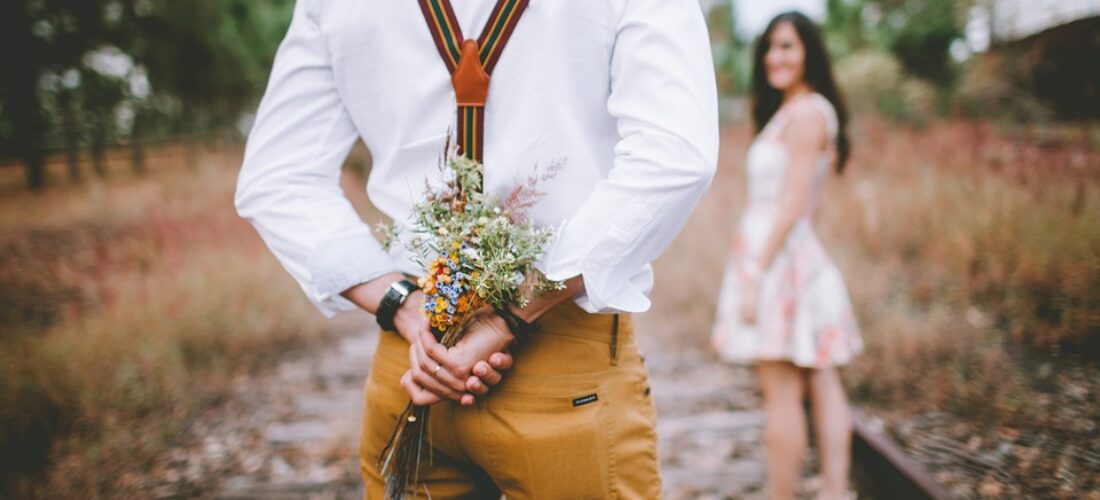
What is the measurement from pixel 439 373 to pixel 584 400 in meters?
0.29

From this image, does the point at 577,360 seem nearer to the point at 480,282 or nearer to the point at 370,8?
the point at 480,282

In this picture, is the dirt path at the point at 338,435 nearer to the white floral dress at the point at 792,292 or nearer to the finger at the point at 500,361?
the white floral dress at the point at 792,292

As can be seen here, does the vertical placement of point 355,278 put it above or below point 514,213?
below

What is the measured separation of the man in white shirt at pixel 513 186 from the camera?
1.12 metres

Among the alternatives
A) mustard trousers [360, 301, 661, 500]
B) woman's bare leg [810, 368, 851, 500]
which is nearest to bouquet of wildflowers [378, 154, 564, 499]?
mustard trousers [360, 301, 661, 500]

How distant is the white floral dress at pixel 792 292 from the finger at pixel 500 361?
210 cm

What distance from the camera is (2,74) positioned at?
5.57 meters

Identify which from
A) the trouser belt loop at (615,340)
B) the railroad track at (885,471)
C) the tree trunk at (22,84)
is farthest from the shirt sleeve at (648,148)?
the tree trunk at (22,84)

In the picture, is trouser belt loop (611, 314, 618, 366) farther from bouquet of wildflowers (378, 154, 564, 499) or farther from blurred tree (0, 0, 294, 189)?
blurred tree (0, 0, 294, 189)

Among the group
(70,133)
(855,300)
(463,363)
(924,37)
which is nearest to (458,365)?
(463,363)

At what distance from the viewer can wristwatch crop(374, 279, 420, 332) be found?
4.30ft

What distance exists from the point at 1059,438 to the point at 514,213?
3.45 m

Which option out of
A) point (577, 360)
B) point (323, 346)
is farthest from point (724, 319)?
point (323, 346)

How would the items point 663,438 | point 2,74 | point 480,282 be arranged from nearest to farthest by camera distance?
point 480,282, point 663,438, point 2,74
